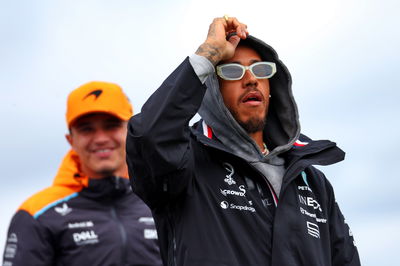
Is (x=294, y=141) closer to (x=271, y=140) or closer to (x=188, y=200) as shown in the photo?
(x=271, y=140)

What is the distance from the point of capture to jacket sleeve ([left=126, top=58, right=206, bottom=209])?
15.5 ft

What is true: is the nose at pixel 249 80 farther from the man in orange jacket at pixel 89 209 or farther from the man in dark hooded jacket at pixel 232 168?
the man in orange jacket at pixel 89 209

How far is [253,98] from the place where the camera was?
5543 millimetres

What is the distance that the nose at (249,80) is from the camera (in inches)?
217

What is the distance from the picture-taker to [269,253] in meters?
4.96

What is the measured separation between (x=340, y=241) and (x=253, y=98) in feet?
3.85

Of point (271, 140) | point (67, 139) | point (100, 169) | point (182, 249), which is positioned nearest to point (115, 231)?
point (100, 169)

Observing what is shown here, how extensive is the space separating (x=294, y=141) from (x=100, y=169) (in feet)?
7.13

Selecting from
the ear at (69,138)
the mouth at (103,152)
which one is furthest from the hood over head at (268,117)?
the ear at (69,138)

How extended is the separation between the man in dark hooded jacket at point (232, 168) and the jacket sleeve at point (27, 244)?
176cm

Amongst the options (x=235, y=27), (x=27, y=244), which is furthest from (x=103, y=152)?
(x=235, y=27)

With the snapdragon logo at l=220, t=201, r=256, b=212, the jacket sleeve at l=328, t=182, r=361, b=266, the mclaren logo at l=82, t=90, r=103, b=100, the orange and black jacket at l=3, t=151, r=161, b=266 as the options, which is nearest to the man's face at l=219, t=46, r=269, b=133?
the snapdragon logo at l=220, t=201, r=256, b=212

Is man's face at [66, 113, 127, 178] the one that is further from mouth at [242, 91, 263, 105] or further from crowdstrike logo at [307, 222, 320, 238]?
crowdstrike logo at [307, 222, 320, 238]

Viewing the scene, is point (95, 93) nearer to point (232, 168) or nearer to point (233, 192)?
point (232, 168)
